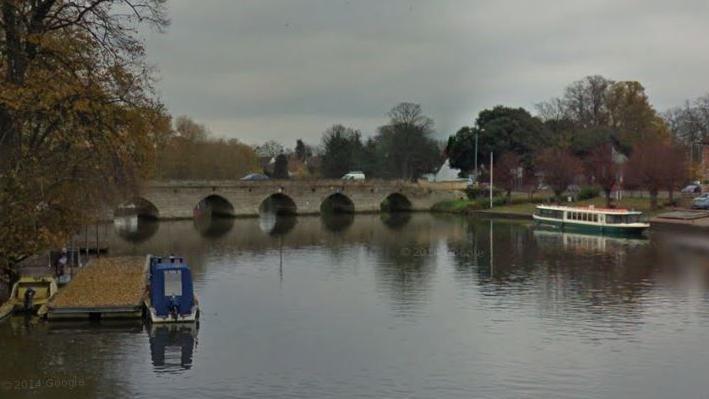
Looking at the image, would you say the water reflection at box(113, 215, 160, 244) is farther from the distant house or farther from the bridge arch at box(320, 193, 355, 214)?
the distant house

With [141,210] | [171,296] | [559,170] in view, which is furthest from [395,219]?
[171,296]

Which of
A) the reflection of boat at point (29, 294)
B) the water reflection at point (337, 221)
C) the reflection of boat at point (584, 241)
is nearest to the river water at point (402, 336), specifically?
the reflection of boat at point (29, 294)

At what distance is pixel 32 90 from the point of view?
22.8m

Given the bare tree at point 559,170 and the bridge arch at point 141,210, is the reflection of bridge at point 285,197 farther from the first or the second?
the bare tree at point 559,170

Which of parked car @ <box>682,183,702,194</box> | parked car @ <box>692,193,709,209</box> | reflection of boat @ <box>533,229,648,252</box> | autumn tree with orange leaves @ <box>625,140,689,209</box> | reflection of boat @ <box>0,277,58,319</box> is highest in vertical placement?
autumn tree with orange leaves @ <box>625,140,689,209</box>

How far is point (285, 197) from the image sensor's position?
90.9m

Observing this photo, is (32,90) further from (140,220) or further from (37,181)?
(140,220)

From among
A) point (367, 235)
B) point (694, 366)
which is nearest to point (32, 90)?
point (694, 366)

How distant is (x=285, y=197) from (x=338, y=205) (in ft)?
33.8

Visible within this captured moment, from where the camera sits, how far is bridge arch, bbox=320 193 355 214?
3738 inches

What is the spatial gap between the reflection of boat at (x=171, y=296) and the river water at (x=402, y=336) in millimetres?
680

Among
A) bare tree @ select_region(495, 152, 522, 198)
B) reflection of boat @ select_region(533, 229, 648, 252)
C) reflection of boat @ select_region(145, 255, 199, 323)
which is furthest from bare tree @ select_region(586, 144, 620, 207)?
reflection of boat @ select_region(145, 255, 199, 323)

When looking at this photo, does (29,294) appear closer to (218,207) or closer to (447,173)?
(218,207)

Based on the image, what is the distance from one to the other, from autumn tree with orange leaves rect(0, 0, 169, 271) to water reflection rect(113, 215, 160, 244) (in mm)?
31547
